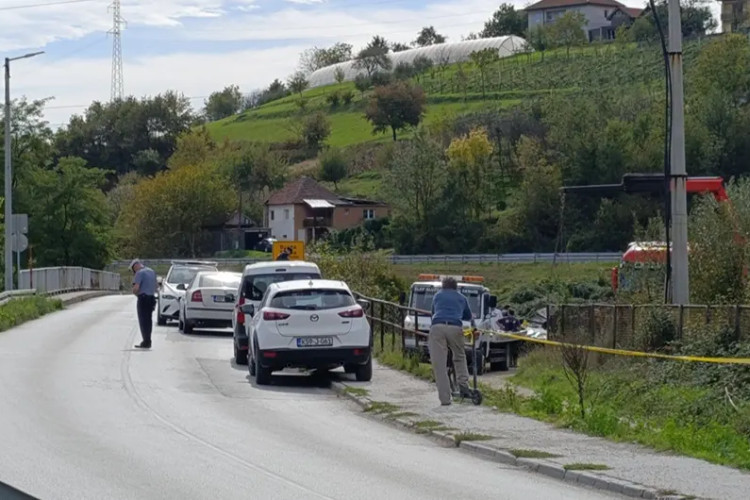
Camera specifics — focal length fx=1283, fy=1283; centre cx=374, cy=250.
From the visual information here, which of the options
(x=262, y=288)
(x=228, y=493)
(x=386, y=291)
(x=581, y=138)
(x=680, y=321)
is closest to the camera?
(x=228, y=493)

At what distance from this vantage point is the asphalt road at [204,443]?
11.2 metres

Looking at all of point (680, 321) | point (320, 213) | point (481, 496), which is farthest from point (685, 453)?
point (320, 213)

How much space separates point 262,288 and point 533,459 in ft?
42.8

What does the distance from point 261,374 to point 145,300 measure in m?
6.96

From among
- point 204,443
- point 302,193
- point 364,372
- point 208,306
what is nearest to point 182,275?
point 208,306

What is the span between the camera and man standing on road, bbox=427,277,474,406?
17125 mm

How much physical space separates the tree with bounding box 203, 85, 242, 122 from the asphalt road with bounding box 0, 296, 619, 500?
17292 cm

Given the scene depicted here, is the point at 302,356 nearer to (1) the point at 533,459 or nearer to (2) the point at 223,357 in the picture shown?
(2) the point at 223,357

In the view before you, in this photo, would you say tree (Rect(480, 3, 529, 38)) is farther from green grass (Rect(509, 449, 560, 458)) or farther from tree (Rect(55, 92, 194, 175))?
green grass (Rect(509, 449, 560, 458))

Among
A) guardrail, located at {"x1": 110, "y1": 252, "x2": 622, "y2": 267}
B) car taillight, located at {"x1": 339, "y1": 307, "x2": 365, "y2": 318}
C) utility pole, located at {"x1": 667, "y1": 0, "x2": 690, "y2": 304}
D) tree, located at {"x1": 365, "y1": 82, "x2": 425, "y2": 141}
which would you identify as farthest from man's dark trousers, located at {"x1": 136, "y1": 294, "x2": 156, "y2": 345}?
tree, located at {"x1": 365, "y1": 82, "x2": 425, "y2": 141}

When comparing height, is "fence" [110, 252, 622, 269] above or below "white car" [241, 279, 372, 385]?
below

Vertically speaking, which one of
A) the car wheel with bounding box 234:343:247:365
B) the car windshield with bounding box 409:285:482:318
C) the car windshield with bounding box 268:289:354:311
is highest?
the car windshield with bounding box 268:289:354:311

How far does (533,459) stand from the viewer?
41.5 ft

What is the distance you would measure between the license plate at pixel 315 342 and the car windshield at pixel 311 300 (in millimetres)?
483
